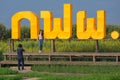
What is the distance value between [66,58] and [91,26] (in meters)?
2.82

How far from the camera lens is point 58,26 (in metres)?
31.9

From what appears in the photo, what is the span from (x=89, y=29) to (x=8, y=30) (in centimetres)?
2008

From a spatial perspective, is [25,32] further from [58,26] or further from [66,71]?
[66,71]

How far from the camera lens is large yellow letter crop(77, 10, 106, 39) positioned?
102 ft

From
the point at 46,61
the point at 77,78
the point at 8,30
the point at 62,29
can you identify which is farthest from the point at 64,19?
the point at 8,30

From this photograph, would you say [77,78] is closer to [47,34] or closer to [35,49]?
[47,34]

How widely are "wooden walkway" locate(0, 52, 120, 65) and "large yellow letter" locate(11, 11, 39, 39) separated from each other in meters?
1.42

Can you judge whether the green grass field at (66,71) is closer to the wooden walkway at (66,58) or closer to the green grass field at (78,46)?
the wooden walkway at (66,58)

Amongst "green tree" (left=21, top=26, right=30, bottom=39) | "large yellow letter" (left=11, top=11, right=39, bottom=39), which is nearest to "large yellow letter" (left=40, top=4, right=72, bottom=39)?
"large yellow letter" (left=11, top=11, right=39, bottom=39)

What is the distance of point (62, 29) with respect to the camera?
31.9 meters

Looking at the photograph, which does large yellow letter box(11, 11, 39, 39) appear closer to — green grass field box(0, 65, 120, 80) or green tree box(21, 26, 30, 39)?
green grass field box(0, 65, 120, 80)

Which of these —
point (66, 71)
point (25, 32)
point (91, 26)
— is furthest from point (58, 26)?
point (25, 32)

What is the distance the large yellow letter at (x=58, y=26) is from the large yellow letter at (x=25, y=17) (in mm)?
592

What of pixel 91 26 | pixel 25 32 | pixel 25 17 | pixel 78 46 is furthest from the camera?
pixel 25 32
